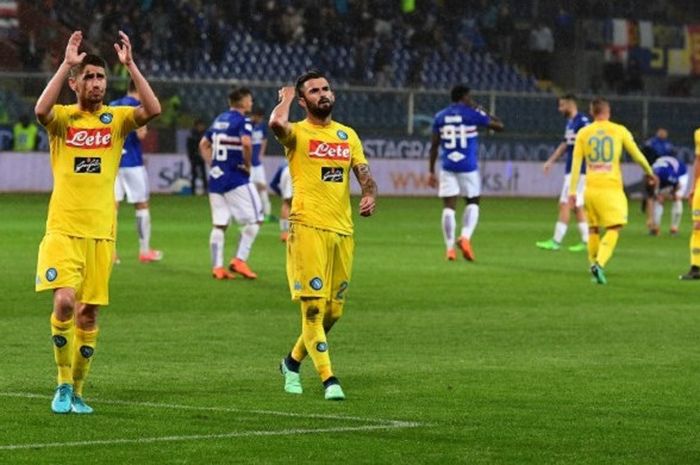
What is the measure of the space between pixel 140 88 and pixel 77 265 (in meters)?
1.09

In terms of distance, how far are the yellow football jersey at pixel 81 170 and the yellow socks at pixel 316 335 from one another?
1.48 m

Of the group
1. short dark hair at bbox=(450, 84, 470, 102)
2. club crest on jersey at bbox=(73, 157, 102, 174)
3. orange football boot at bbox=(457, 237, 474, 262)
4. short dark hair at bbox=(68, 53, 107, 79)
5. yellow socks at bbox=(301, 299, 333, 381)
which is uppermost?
short dark hair at bbox=(68, 53, 107, 79)

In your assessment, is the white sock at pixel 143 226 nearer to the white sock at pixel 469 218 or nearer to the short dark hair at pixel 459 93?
the white sock at pixel 469 218

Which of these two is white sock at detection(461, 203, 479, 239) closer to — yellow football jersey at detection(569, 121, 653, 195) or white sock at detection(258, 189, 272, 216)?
yellow football jersey at detection(569, 121, 653, 195)

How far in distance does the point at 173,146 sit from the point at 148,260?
735 inches

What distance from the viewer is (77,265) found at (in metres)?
10.1

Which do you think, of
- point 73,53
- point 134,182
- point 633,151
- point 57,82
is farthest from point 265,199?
point 57,82

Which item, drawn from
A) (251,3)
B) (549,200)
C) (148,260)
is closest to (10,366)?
(148,260)

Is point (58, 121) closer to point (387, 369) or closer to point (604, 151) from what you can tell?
point (387, 369)

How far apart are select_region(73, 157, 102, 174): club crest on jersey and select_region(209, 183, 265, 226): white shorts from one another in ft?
33.4

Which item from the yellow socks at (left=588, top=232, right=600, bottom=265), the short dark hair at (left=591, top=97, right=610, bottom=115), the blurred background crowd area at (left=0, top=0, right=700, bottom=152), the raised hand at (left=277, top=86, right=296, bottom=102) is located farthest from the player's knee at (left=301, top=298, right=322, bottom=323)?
the blurred background crowd area at (left=0, top=0, right=700, bottom=152)

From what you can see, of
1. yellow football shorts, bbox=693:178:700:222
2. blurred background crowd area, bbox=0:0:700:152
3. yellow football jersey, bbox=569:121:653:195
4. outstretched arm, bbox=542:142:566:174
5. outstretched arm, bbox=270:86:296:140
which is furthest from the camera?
blurred background crowd area, bbox=0:0:700:152

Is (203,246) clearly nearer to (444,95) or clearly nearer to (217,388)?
(217,388)

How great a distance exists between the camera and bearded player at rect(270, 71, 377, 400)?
11.1 meters
